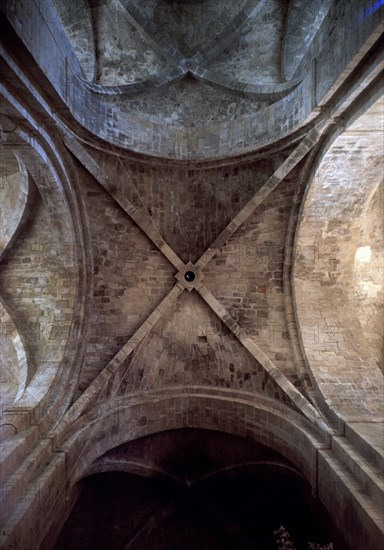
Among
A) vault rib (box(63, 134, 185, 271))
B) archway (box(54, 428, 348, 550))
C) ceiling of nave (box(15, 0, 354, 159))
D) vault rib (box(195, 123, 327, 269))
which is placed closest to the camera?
vault rib (box(195, 123, 327, 269))

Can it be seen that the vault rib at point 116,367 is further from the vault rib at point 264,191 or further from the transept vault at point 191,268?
the vault rib at point 264,191

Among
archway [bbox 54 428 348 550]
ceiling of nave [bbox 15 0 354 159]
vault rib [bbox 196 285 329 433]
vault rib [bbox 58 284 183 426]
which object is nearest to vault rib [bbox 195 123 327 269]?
ceiling of nave [bbox 15 0 354 159]

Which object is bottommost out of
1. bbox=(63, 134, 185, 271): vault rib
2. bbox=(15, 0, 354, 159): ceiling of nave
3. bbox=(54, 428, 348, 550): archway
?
bbox=(54, 428, 348, 550): archway

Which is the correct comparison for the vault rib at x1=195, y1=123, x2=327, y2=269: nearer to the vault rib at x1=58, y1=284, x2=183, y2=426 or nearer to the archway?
the vault rib at x1=58, y1=284, x2=183, y2=426

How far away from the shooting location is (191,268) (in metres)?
7.65

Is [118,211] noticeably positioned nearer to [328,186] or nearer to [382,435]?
[328,186]

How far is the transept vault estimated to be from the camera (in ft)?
20.6

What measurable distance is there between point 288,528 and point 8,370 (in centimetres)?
732

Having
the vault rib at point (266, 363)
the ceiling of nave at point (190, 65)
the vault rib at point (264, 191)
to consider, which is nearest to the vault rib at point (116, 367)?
the vault rib at point (266, 363)

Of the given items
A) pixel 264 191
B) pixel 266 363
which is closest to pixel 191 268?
pixel 264 191

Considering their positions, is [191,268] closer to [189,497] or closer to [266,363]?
[266,363]

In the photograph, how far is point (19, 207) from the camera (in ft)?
23.1

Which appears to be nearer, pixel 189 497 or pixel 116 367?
pixel 116 367

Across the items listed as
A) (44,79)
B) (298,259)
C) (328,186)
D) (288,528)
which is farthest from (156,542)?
(44,79)
